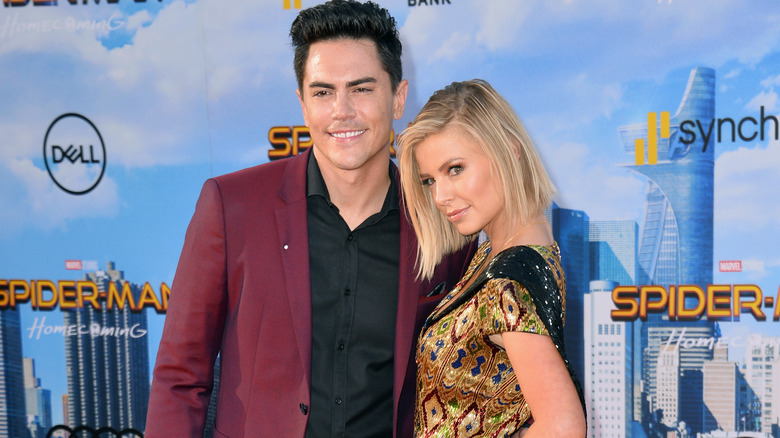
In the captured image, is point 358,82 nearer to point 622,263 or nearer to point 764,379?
point 622,263

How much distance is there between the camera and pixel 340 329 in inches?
71.2

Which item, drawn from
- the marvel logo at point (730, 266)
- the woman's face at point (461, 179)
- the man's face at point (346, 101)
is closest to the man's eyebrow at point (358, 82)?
the man's face at point (346, 101)

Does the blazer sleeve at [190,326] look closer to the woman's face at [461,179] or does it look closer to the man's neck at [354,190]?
the man's neck at [354,190]

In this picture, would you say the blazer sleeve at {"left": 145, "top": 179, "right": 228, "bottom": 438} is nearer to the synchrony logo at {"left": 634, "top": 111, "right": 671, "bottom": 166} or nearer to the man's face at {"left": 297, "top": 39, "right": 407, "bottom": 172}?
the man's face at {"left": 297, "top": 39, "right": 407, "bottom": 172}

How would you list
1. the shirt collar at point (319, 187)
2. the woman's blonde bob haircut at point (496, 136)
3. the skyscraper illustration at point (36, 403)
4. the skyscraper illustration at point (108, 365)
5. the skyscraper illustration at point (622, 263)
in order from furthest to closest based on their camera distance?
the skyscraper illustration at point (36, 403), the skyscraper illustration at point (108, 365), the skyscraper illustration at point (622, 263), the shirt collar at point (319, 187), the woman's blonde bob haircut at point (496, 136)

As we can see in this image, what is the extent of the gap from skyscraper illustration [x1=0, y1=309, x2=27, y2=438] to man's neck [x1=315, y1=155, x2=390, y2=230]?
281cm

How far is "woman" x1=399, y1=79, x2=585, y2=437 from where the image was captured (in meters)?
1.46

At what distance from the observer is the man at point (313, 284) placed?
1743mm

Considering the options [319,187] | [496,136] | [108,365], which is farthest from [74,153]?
[496,136]

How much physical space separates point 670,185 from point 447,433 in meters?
2.05

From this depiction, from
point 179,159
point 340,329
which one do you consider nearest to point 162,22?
point 179,159

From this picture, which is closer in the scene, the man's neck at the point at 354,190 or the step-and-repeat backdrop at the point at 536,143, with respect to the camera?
the man's neck at the point at 354,190

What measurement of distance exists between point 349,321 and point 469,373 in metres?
0.39

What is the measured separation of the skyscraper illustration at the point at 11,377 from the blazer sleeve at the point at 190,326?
256 centimetres
